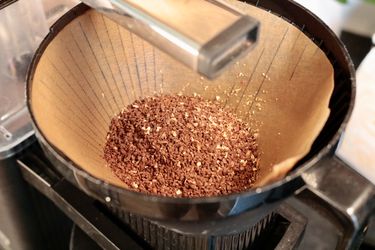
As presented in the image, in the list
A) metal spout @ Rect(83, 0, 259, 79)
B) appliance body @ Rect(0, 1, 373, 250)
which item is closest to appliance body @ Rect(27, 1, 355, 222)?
appliance body @ Rect(0, 1, 373, 250)

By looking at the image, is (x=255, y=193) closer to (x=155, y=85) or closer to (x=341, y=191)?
(x=341, y=191)

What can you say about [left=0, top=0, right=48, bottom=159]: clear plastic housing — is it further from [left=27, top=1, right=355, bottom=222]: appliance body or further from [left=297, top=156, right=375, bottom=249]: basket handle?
[left=297, top=156, right=375, bottom=249]: basket handle

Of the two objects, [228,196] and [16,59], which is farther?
[16,59]

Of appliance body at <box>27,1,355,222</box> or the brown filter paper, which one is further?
the brown filter paper

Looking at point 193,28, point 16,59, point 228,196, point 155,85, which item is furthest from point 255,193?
point 16,59

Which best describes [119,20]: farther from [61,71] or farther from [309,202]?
[309,202]

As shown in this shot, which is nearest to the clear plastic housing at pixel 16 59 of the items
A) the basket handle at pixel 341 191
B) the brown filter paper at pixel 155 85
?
the brown filter paper at pixel 155 85
